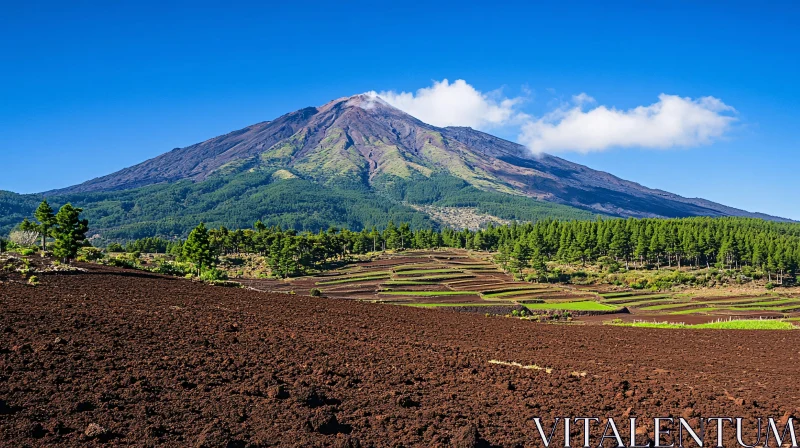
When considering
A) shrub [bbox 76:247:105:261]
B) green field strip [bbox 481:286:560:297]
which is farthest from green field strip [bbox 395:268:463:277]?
shrub [bbox 76:247:105:261]

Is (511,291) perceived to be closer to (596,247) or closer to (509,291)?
(509,291)

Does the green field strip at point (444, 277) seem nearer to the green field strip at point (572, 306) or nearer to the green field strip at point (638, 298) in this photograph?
the green field strip at point (572, 306)

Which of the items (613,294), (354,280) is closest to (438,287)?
(354,280)

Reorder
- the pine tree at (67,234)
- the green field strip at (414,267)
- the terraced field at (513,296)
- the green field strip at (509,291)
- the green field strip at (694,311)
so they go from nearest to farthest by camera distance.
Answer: the pine tree at (67,234) → the terraced field at (513,296) → the green field strip at (694,311) → the green field strip at (509,291) → the green field strip at (414,267)

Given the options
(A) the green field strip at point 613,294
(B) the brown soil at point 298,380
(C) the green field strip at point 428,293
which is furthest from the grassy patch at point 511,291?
(B) the brown soil at point 298,380

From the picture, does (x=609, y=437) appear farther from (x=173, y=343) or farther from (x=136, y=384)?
(x=173, y=343)
